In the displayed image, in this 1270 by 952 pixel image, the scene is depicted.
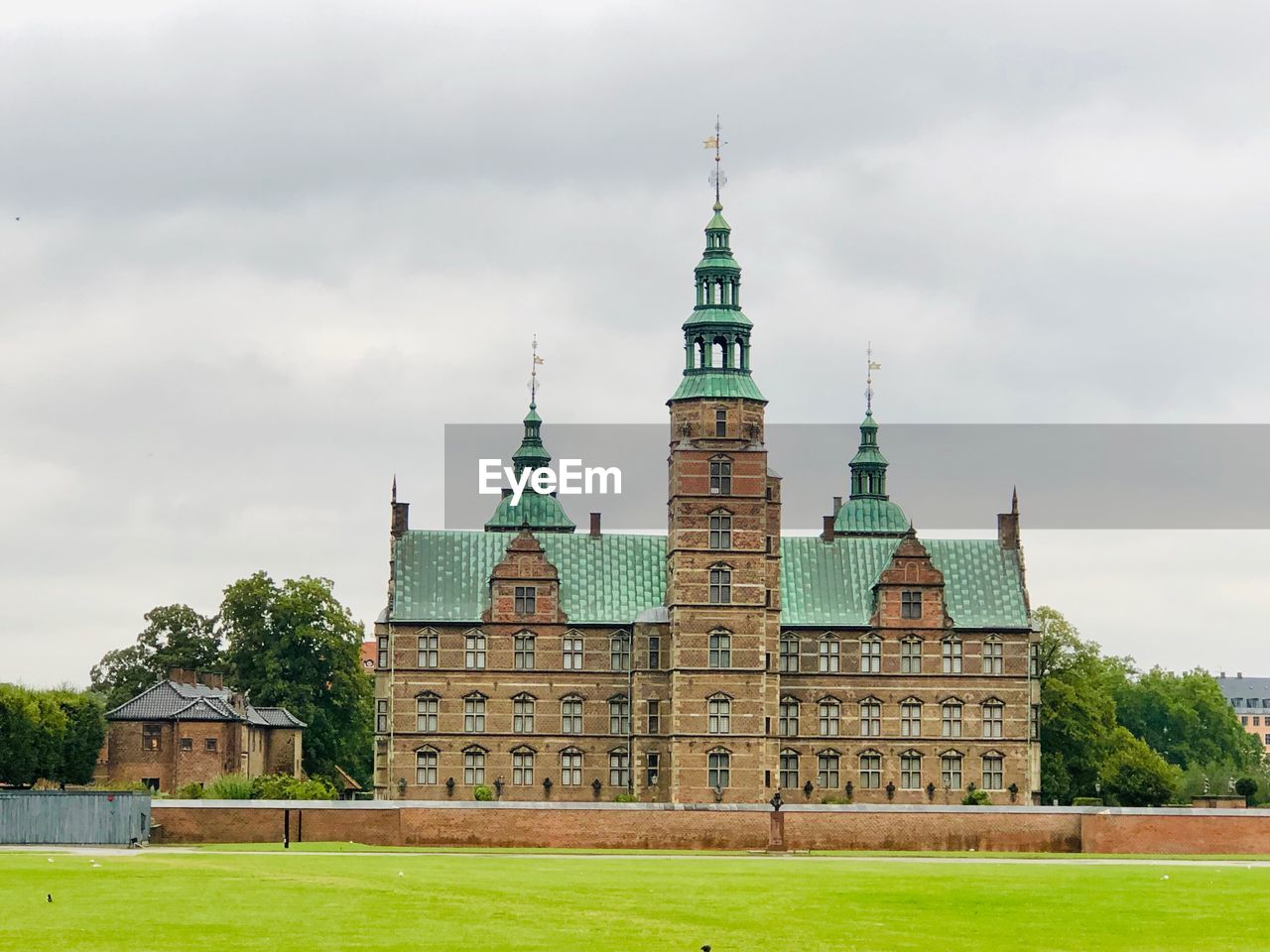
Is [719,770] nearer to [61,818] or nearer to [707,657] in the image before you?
[707,657]

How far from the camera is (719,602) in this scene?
303 ft

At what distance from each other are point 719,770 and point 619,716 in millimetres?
4927

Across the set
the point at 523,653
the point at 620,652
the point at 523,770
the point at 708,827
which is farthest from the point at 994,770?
the point at 708,827

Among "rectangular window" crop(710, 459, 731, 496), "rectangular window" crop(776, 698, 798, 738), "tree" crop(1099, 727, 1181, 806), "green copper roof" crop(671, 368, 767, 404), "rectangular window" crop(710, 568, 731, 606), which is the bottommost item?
"tree" crop(1099, 727, 1181, 806)

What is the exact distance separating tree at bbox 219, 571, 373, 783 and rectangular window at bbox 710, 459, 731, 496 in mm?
25309

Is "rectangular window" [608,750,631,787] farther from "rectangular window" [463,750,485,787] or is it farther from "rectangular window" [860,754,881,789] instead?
A: "rectangular window" [860,754,881,789]

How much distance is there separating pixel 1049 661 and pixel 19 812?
55425 mm

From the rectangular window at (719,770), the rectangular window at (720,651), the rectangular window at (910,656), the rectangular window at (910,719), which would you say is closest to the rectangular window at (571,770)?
the rectangular window at (719,770)

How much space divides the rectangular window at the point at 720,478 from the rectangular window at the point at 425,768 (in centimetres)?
1540

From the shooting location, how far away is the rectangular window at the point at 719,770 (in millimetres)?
92250

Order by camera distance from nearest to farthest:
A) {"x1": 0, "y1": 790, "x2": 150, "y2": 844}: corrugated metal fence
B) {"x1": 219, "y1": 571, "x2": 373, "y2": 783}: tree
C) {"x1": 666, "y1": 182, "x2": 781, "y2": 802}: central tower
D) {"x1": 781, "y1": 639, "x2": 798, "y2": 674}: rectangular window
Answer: {"x1": 0, "y1": 790, "x2": 150, "y2": 844}: corrugated metal fence, {"x1": 666, "y1": 182, "x2": 781, "y2": 802}: central tower, {"x1": 781, "y1": 639, "x2": 798, "y2": 674}: rectangular window, {"x1": 219, "y1": 571, "x2": 373, "y2": 783}: tree

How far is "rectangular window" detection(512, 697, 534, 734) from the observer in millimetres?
94000

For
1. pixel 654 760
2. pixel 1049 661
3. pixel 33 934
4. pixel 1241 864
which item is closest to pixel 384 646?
pixel 654 760

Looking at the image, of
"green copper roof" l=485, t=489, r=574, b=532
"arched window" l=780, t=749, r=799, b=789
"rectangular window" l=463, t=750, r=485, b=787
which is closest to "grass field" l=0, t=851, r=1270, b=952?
"rectangular window" l=463, t=750, r=485, b=787
